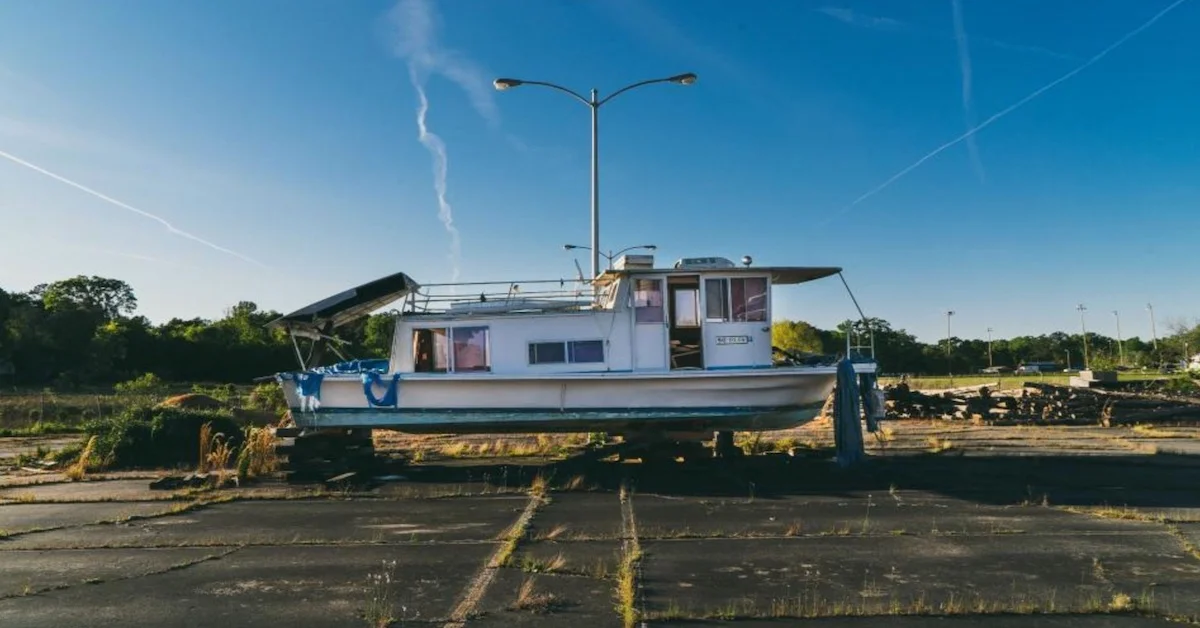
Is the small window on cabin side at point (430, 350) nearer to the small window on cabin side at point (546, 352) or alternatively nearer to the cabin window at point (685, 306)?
the small window on cabin side at point (546, 352)

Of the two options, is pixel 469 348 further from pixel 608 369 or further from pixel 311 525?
pixel 311 525

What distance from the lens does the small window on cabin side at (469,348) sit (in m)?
13.4

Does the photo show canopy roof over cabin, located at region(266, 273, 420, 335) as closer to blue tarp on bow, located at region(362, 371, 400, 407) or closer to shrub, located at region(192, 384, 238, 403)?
blue tarp on bow, located at region(362, 371, 400, 407)

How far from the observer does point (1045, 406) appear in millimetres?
22625

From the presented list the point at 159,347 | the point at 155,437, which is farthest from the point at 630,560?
the point at 159,347

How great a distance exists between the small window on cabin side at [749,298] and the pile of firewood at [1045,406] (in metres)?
12.7

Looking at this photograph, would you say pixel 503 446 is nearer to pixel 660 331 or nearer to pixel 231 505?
pixel 660 331

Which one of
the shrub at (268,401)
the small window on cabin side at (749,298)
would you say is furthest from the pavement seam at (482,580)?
the shrub at (268,401)

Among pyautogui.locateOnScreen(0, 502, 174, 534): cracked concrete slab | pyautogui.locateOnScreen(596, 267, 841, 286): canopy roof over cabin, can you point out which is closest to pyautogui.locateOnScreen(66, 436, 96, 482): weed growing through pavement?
pyautogui.locateOnScreen(0, 502, 174, 534): cracked concrete slab

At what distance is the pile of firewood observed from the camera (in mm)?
21391

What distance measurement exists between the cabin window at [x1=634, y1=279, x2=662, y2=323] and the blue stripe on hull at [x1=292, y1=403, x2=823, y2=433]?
1.57 m

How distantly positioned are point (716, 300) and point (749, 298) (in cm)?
57

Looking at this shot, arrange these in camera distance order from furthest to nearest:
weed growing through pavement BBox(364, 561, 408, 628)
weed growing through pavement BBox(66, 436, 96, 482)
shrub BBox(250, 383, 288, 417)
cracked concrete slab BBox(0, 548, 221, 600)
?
shrub BBox(250, 383, 288, 417) → weed growing through pavement BBox(66, 436, 96, 482) → cracked concrete slab BBox(0, 548, 221, 600) → weed growing through pavement BBox(364, 561, 408, 628)

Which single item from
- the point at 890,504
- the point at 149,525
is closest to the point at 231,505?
the point at 149,525
